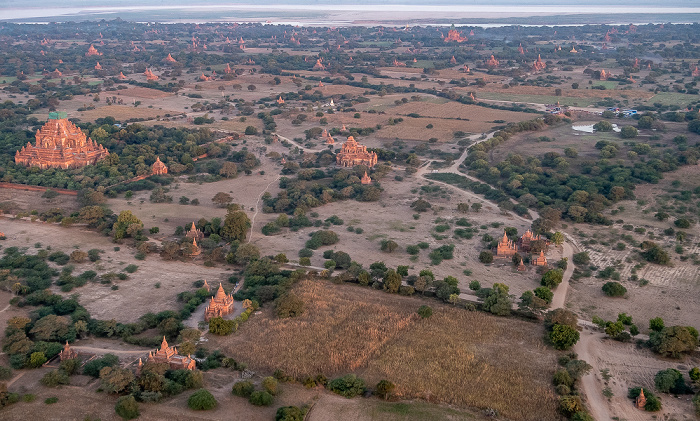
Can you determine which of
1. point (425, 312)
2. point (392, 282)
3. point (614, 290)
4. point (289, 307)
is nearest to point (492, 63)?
→ point (614, 290)

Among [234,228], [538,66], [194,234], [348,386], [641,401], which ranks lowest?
[194,234]

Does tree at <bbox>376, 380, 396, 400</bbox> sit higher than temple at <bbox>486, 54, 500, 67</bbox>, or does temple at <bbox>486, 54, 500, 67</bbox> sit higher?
temple at <bbox>486, 54, 500, 67</bbox>

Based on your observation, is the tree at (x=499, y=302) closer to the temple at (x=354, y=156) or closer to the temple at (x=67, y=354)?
the temple at (x=67, y=354)

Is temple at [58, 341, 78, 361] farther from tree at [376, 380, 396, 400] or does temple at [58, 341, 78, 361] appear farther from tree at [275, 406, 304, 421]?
tree at [376, 380, 396, 400]

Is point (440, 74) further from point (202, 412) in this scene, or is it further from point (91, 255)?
point (202, 412)

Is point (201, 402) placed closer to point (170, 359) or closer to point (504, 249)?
point (170, 359)

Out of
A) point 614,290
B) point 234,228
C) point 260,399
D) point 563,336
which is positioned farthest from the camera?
point 234,228

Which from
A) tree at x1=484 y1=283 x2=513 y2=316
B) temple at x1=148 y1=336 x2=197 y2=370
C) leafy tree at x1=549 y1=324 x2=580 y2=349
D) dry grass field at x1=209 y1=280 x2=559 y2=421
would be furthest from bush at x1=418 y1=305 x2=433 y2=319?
temple at x1=148 y1=336 x2=197 y2=370
